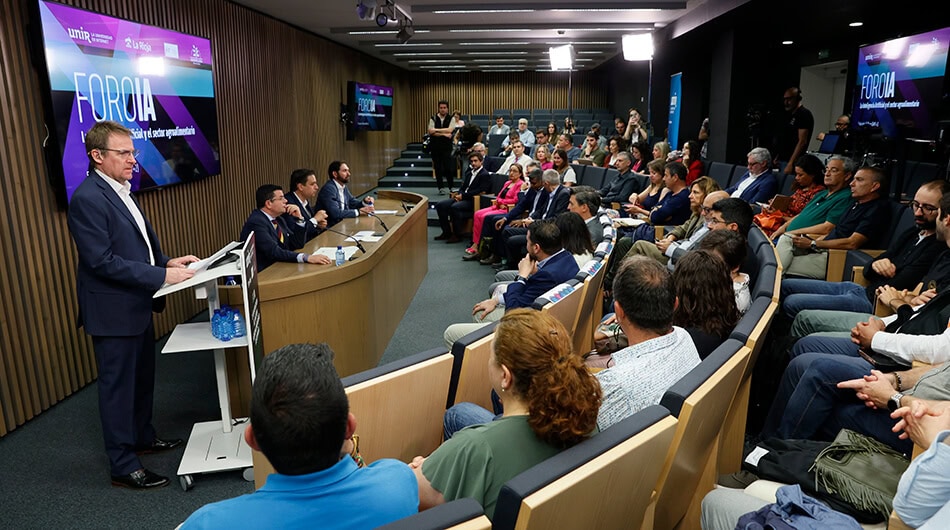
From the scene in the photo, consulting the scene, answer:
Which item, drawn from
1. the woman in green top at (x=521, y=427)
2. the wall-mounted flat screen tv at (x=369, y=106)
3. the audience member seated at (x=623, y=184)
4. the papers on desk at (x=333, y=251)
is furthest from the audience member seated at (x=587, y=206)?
the wall-mounted flat screen tv at (x=369, y=106)

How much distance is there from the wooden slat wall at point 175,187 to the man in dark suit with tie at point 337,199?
3.50ft

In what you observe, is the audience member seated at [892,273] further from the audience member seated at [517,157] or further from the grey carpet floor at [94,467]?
the audience member seated at [517,157]

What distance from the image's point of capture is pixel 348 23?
8953 millimetres

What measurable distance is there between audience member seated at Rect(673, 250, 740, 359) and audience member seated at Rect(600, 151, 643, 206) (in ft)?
17.5

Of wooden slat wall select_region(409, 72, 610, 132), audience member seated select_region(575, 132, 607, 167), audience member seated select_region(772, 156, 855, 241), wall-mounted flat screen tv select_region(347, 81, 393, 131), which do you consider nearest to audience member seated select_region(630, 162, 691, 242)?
audience member seated select_region(772, 156, 855, 241)

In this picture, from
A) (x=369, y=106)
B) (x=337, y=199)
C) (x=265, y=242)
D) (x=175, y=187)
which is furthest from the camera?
(x=369, y=106)

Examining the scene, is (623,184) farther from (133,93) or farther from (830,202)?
(133,93)

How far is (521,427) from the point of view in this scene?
1523 mm

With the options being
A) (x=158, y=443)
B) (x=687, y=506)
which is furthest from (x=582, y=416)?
(x=158, y=443)

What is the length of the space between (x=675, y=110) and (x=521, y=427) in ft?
38.9

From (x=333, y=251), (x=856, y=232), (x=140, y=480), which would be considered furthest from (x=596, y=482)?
(x=856, y=232)

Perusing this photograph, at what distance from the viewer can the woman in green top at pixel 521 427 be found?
57.1 inches

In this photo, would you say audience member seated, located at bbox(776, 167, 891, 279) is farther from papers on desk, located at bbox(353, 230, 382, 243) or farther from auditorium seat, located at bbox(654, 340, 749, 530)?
papers on desk, located at bbox(353, 230, 382, 243)

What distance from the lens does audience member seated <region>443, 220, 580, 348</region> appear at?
141 inches
